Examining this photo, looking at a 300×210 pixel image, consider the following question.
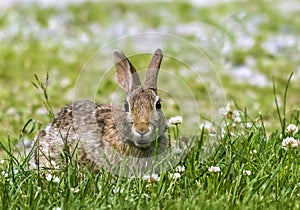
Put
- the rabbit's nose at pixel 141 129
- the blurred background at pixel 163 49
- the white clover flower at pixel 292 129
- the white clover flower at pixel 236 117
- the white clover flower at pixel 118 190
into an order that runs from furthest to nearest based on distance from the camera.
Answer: the blurred background at pixel 163 49 → the white clover flower at pixel 236 117 → the white clover flower at pixel 292 129 → the rabbit's nose at pixel 141 129 → the white clover flower at pixel 118 190

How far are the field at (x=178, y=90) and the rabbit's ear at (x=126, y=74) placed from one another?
54 cm

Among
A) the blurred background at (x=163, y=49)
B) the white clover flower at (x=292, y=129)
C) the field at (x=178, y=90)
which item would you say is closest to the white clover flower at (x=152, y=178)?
the field at (x=178, y=90)

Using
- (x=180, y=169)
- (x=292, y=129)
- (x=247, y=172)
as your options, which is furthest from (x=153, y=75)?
(x=292, y=129)

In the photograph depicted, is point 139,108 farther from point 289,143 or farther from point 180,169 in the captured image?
point 289,143

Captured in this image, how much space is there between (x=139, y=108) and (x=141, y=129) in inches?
6.5

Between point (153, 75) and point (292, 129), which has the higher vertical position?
point (153, 75)

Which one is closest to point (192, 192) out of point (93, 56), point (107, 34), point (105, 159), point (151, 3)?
point (105, 159)

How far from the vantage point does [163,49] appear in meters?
12.6

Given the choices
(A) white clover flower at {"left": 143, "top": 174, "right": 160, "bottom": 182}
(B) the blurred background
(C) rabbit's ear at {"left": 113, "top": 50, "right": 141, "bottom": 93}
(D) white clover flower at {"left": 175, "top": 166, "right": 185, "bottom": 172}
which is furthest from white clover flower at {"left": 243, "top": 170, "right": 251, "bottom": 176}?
(B) the blurred background

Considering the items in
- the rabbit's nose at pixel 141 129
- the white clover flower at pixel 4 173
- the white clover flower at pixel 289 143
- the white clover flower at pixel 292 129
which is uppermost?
the white clover flower at pixel 292 129

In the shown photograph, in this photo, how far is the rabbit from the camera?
5.23 metres

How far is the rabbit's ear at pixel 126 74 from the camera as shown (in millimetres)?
5520

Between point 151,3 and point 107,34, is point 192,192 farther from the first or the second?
point 151,3

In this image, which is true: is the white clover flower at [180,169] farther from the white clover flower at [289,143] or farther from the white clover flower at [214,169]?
the white clover flower at [289,143]
